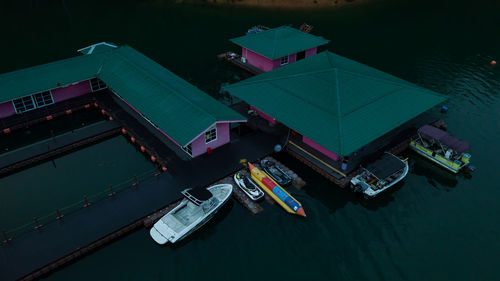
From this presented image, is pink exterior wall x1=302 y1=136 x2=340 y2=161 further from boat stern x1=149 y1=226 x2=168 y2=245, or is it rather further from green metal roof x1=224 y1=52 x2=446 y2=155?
boat stern x1=149 y1=226 x2=168 y2=245

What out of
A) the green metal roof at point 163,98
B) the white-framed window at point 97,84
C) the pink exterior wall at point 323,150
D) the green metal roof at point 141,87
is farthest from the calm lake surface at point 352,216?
the white-framed window at point 97,84

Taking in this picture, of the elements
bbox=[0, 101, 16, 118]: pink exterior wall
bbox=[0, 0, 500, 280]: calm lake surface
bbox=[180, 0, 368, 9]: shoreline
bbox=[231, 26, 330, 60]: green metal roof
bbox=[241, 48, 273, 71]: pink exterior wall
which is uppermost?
bbox=[180, 0, 368, 9]: shoreline

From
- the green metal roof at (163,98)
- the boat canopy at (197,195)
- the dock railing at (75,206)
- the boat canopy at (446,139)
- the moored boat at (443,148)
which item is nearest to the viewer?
the dock railing at (75,206)

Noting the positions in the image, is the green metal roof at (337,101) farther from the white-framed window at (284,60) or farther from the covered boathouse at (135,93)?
the white-framed window at (284,60)

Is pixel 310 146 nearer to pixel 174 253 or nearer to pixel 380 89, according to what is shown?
pixel 380 89

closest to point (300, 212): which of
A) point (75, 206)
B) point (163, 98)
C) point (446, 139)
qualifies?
point (446, 139)

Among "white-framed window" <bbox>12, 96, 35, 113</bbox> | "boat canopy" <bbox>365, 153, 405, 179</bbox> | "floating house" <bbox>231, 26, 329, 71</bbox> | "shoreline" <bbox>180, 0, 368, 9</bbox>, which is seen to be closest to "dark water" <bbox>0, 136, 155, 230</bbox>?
"white-framed window" <bbox>12, 96, 35, 113</bbox>

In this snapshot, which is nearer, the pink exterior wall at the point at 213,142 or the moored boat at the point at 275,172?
the moored boat at the point at 275,172

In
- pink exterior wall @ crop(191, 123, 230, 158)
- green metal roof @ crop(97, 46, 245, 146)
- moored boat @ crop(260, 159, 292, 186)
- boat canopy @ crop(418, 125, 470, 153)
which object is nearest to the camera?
moored boat @ crop(260, 159, 292, 186)
